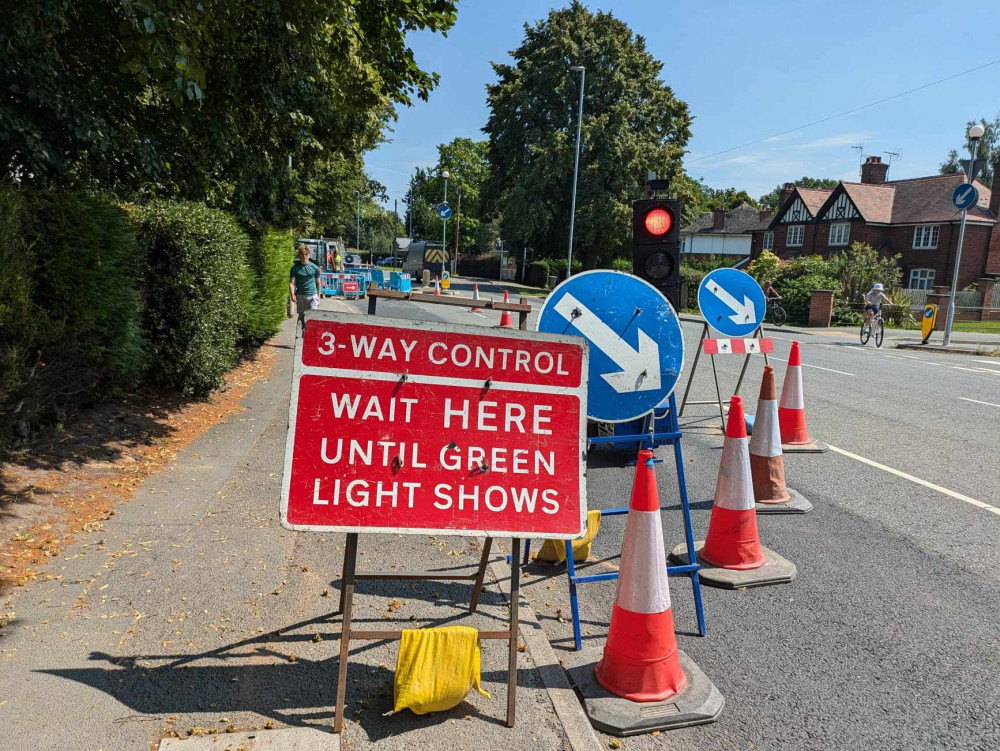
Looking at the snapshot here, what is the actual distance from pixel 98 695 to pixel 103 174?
20.8 ft

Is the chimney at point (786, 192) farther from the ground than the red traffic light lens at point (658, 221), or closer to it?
farther from the ground

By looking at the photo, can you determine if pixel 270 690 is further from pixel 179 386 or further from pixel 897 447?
pixel 897 447

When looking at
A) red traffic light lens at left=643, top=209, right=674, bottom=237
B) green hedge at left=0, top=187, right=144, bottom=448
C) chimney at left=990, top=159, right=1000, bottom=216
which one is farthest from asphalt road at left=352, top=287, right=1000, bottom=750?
chimney at left=990, top=159, right=1000, bottom=216

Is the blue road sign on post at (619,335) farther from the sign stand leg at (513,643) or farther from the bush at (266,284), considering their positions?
the bush at (266,284)

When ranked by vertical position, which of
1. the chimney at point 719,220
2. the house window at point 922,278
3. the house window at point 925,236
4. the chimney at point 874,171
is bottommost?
the house window at point 922,278

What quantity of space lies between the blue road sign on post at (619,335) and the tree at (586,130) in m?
40.0

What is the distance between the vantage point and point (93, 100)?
→ 701cm

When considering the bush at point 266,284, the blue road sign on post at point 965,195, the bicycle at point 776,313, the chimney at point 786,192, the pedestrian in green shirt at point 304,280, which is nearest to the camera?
the bush at point 266,284

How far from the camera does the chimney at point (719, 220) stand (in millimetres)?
76812

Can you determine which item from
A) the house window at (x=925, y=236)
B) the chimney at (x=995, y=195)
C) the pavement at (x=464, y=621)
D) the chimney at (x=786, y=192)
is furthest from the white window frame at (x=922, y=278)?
the pavement at (x=464, y=621)

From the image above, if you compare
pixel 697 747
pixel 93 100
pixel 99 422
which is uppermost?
pixel 93 100

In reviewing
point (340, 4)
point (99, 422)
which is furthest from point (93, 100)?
point (99, 422)

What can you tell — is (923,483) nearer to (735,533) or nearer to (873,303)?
(735,533)

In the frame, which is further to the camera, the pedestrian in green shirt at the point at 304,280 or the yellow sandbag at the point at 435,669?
the pedestrian in green shirt at the point at 304,280
